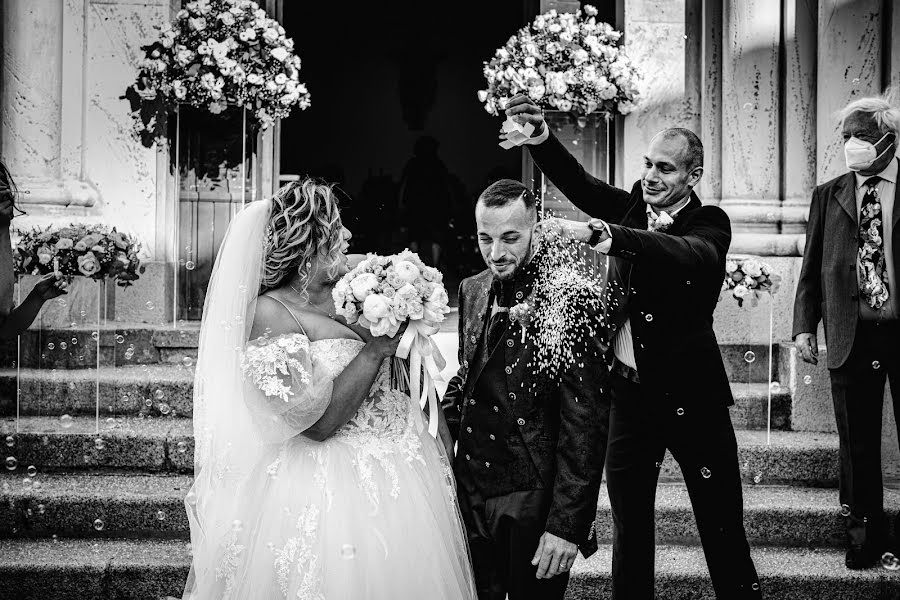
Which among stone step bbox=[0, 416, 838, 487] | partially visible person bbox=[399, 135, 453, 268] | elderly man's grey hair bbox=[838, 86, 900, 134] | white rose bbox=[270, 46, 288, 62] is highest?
white rose bbox=[270, 46, 288, 62]

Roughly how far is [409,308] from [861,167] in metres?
3.15

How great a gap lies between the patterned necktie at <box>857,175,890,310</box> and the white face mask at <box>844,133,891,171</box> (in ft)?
0.45

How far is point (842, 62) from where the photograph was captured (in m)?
6.79

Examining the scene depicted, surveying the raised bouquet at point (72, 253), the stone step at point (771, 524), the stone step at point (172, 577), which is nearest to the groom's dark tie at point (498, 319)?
the stone step at point (172, 577)

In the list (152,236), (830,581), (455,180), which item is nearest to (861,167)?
(830,581)

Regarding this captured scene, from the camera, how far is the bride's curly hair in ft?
10.2

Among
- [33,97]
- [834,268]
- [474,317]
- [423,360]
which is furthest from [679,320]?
[33,97]

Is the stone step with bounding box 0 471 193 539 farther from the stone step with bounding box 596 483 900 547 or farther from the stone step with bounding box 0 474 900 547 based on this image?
the stone step with bounding box 596 483 900 547

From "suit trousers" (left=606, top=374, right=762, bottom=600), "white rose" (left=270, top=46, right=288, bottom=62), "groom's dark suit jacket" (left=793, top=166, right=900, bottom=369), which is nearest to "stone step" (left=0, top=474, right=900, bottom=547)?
"groom's dark suit jacket" (left=793, top=166, right=900, bottom=369)

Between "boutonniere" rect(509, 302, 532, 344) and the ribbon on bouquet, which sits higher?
"boutonniere" rect(509, 302, 532, 344)

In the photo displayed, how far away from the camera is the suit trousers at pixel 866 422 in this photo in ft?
15.6

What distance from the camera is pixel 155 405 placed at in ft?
19.9

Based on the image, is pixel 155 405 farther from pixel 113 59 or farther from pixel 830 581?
pixel 830 581

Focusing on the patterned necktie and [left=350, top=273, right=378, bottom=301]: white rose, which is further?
the patterned necktie
